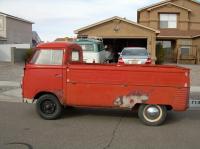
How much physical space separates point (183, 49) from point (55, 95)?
34.8 metres

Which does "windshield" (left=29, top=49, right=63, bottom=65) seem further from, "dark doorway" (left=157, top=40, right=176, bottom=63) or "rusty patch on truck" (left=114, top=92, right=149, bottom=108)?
"dark doorway" (left=157, top=40, right=176, bottom=63)

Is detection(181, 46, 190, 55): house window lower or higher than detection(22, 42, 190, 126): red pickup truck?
higher

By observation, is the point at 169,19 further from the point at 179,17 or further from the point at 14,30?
the point at 14,30

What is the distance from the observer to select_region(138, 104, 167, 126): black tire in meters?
9.78

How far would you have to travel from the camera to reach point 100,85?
391 inches

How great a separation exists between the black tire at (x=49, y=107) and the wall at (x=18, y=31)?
43120 mm

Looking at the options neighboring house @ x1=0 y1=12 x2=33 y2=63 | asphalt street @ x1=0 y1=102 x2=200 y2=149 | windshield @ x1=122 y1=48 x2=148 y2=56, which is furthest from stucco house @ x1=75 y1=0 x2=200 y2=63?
asphalt street @ x1=0 y1=102 x2=200 y2=149

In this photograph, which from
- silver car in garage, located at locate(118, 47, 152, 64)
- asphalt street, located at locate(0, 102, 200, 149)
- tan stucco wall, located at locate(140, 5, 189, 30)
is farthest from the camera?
tan stucco wall, located at locate(140, 5, 189, 30)

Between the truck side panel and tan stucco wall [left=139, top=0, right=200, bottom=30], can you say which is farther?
tan stucco wall [left=139, top=0, right=200, bottom=30]

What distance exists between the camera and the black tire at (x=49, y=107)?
10336 mm

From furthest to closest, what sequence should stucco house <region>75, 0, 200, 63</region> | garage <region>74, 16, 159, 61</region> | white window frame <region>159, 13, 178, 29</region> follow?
white window frame <region>159, 13, 178, 29</region>, stucco house <region>75, 0, 200, 63</region>, garage <region>74, 16, 159, 61</region>

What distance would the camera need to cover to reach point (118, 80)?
9812mm

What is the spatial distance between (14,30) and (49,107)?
45995 millimetres

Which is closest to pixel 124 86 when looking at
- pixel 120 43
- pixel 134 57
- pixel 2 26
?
pixel 134 57
